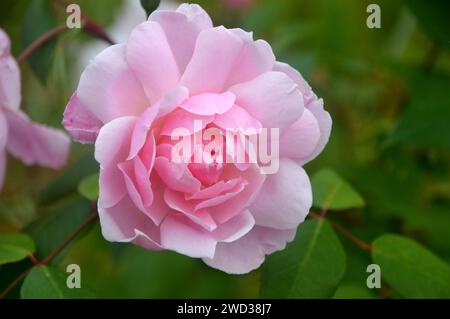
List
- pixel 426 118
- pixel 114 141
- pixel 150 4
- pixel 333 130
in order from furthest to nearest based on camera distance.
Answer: pixel 333 130 → pixel 426 118 → pixel 150 4 → pixel 114 141

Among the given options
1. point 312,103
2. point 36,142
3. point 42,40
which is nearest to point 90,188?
point 36,142

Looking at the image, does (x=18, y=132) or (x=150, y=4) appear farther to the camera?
(x=18, y=132)

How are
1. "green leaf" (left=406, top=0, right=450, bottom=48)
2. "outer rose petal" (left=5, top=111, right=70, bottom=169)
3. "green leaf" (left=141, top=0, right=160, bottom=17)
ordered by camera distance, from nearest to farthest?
"green leaf" (left=141, top=0, right=160, bottom=17) → "outer rose petal" (left=5, top=111, right=70, bottom=169) → "green leaf" (left=406, top=0, right=450, bottom=48)

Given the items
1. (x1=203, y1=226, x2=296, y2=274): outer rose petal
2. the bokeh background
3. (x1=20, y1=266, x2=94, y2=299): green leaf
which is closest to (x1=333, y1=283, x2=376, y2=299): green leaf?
the bokeh background

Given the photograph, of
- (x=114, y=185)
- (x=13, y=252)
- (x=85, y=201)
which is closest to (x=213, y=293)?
(x=85, y=201)

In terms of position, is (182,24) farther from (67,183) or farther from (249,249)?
(67,183)

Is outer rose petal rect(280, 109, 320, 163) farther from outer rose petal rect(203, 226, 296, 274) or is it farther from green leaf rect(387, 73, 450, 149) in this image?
green leaf rect(387, 73, 450, 149)
